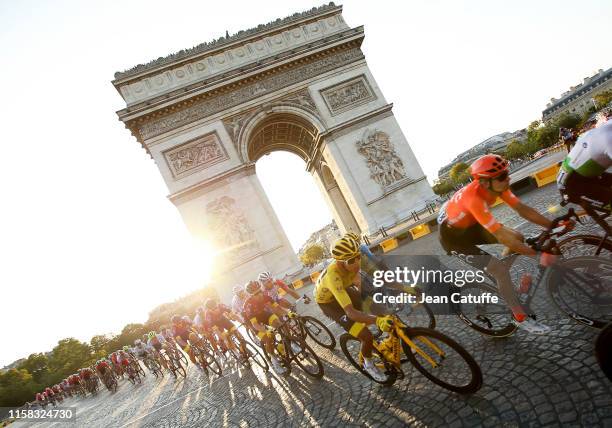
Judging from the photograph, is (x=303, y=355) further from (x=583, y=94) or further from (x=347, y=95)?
(x=583, y=94)

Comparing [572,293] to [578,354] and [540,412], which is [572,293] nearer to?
[578,354]

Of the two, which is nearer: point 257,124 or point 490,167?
point 490,167

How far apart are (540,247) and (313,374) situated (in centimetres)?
379

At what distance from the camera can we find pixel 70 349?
46.3 meters

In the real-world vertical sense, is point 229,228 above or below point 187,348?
above

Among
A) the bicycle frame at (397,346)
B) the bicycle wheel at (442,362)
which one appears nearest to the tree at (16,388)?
the bicycle frame at (397,346)

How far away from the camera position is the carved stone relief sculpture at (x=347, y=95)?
834 inches

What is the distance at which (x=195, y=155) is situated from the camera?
20094 millimetres

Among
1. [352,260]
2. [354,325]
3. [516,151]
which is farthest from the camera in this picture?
[516,151]

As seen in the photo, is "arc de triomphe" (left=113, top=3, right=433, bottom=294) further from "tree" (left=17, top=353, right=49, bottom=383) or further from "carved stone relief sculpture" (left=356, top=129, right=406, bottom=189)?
"tree" (left=17, top=353, right=49, bottom=383)

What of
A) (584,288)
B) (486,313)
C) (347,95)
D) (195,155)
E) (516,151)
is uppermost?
(195,155)

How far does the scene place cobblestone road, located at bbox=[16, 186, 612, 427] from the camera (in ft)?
8.88

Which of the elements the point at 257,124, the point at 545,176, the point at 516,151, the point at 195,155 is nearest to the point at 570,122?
the point at 516,151

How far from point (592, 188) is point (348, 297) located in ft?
8.04
